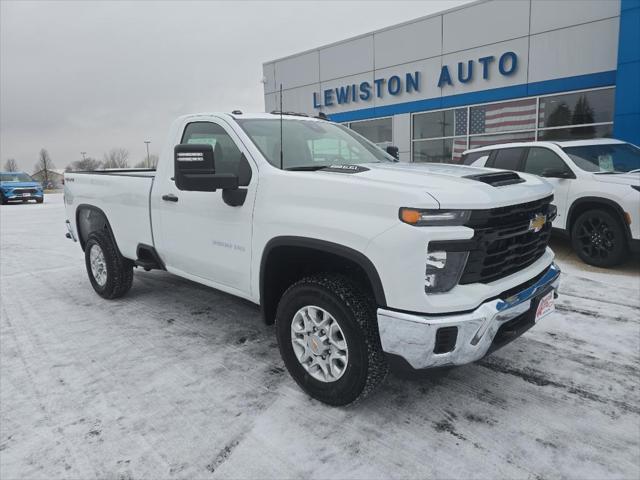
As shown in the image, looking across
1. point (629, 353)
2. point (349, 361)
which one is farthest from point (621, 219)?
point (349, 361)

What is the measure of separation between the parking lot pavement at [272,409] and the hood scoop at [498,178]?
1381 millimetres

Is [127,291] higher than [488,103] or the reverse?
the reverse

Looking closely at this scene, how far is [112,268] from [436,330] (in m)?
3.88

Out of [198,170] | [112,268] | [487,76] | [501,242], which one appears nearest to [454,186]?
[501,242]

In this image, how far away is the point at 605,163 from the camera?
6539 millimetres

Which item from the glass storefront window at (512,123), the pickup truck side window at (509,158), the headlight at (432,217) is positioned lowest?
the headlight at (432,217)

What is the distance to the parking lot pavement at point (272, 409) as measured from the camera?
2338 mm

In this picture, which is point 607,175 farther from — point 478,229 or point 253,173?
point 253,173

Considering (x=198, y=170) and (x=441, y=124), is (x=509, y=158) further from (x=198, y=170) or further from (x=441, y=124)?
(x=441, y=124)

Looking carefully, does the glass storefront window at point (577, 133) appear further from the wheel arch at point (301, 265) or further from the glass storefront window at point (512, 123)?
the wheel arch at point (301, 265)

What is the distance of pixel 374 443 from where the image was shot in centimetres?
250

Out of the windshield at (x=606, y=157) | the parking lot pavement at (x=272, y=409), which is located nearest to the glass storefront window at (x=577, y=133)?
the windshield at (x=606, y=157)

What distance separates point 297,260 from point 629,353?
2.72m

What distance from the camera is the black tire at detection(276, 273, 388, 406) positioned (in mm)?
2553
